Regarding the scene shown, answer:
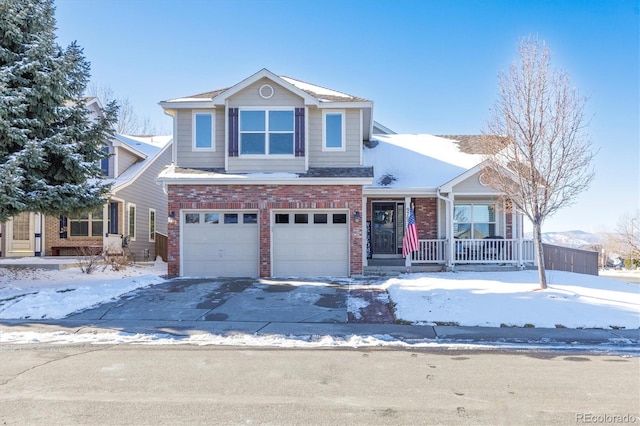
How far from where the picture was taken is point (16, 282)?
Result: 43.8ft

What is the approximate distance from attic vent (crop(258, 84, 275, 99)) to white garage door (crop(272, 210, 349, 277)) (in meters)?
3.98

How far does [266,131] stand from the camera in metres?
15.8

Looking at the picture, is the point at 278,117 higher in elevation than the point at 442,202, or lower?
higher

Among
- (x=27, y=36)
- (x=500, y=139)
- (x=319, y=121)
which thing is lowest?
(x=500, y=139)

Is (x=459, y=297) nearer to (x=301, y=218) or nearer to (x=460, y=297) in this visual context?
(x=460, y=297)

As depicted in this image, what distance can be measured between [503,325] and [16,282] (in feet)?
42.1

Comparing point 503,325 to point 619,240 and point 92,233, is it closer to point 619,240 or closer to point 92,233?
point 92,233

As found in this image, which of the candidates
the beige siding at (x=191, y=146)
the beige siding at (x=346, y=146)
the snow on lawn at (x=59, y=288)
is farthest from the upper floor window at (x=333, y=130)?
the snow on lawn at (x=59, y=288)

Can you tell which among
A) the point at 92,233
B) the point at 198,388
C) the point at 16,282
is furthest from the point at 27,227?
the point at 198,388

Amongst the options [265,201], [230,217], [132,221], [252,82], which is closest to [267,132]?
[252,82]

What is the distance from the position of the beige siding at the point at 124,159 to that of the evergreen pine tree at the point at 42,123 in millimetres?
8616

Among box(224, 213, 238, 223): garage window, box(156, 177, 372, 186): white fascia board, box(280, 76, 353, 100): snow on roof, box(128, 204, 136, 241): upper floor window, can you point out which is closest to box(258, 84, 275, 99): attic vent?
box(280, 76, 353, 100): snow on roof

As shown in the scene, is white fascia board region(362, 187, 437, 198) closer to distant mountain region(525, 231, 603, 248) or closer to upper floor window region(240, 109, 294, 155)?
upper floor window region(240, 109, 294, 155)

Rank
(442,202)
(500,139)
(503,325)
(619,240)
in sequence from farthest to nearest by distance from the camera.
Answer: (619,240), (442,202), (500,139), (503,325)
